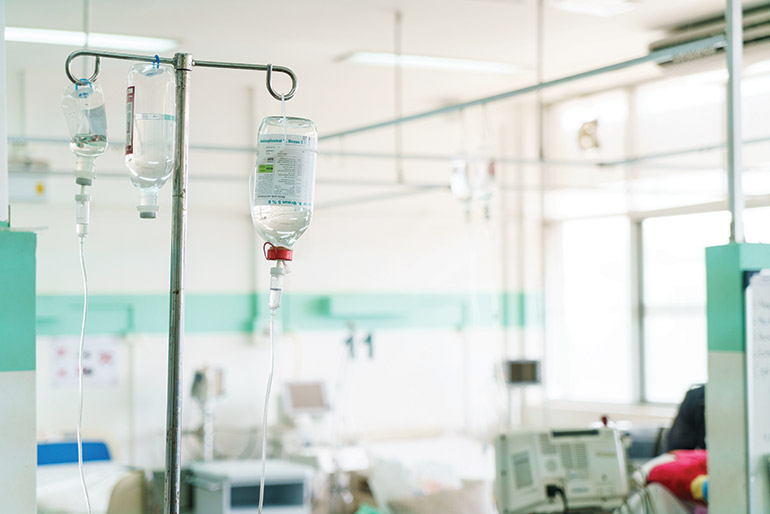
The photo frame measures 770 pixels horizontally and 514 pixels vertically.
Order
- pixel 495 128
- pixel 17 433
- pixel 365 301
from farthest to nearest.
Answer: pixel 495 128 < pixel 365 301 < pixel 17 433

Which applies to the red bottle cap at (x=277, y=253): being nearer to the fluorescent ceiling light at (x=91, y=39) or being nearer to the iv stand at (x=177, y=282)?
the iv stand at (x=177, y=282)

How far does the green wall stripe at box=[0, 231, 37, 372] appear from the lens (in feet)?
7.24

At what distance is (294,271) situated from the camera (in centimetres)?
823

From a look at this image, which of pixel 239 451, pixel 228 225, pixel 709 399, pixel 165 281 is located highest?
pixel 228 225

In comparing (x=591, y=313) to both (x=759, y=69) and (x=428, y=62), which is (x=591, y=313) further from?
(x=428, y=62)

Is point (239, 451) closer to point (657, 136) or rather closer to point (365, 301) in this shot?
point (365, 301)

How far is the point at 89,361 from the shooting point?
7355 millimetres

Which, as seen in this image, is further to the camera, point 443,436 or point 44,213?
point 443,436

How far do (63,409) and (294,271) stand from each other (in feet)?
7.42

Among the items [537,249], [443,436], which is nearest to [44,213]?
[443,436]

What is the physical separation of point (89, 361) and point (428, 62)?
3596 millimetres

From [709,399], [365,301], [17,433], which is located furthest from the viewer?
[365,301]

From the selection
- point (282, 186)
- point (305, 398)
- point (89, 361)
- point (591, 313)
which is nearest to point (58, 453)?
point (89, 361)

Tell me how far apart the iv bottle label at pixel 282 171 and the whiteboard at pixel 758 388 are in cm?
184
